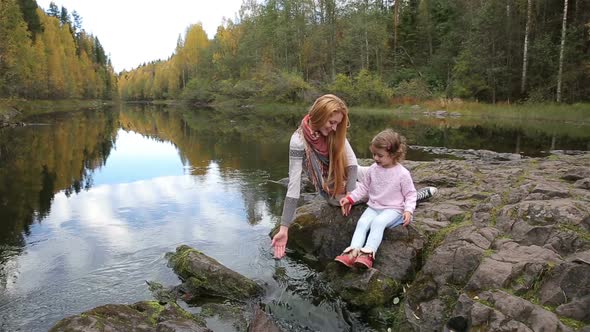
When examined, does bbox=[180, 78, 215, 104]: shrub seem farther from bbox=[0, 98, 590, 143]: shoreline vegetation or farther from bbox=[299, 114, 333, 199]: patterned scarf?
bbox=[299, 114, 333, 199]: patterned scarf

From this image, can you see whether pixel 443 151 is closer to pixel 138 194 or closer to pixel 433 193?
pixel 433 193

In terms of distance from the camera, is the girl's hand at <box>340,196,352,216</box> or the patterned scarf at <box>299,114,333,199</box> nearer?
the patterned scarf at <box>299,114,333,199</box>

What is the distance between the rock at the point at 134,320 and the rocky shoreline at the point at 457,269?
15 mm

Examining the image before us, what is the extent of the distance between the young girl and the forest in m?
25.5

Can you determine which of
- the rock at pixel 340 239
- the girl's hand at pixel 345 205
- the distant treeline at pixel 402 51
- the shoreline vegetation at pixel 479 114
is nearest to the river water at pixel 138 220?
the rock at pixel 340 239

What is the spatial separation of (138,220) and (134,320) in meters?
4.89

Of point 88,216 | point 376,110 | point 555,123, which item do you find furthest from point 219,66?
point 88,216

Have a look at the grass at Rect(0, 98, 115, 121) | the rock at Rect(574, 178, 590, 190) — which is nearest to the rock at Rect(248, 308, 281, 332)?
the rock at Rect(574, 178, 590, 190)

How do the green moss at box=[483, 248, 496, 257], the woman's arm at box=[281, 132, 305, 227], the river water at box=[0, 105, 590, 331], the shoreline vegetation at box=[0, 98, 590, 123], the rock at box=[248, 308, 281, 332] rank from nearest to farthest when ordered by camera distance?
the green moss at box=[483, 248, 496, 257] → the rock at box=[248, 308, 281, 332] → the woman's arm at box=[281, 132, 305, 227] → the river water at box=[0, 105, 590, 331] → the shoreline vegetation at box=[0, 98, 590, 123]

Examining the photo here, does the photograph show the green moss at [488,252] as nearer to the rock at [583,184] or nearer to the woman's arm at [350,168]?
the woman's arm at [350,168]

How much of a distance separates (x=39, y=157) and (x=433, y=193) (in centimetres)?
1504

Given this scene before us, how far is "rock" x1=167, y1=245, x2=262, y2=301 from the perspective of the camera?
5355 millimetres

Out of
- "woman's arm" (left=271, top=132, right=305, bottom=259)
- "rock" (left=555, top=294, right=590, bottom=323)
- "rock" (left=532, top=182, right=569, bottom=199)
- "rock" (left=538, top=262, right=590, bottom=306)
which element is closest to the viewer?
"rock" (left=555, top=294, right=590, bottom=323)

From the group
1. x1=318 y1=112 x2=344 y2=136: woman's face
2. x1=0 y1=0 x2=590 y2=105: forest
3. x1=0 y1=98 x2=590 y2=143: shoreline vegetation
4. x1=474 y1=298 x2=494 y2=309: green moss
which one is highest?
x1=0 y1=0 x2=590 y2=105: forest
